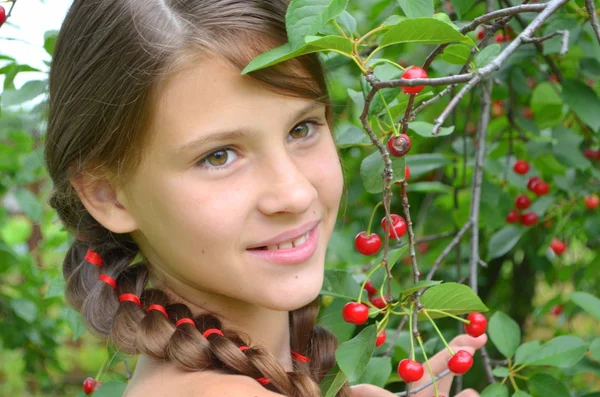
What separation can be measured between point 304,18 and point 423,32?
16cm

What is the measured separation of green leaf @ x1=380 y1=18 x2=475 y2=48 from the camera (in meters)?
1.04

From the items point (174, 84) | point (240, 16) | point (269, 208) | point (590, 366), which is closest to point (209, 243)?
point (269, 208)

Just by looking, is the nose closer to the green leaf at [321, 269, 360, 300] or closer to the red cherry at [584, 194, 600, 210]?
the green leaf at [321, 269, 360, 300]

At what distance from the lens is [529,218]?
7.17ft

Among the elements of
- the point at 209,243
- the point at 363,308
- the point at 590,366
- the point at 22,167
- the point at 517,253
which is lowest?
the point at 517,253

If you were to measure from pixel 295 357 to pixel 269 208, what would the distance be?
17.9 inches

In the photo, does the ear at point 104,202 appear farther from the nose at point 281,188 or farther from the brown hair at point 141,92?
the nose at point 281,188

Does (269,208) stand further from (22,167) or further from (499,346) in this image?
(22,167)

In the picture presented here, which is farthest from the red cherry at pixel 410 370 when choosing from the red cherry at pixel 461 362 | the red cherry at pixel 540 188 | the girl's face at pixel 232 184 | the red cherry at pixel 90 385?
the red cherry at pixel 540 188

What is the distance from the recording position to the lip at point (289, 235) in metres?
1.24

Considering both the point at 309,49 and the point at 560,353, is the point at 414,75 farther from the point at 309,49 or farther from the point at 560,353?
the point at 560,353

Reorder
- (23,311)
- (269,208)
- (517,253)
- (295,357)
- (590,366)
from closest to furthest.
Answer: (269,208)
(295,357)
(590,366)
(23,311)
(517,253)

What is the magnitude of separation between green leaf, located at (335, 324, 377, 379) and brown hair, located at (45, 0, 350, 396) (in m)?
0.14

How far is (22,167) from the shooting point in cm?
272
